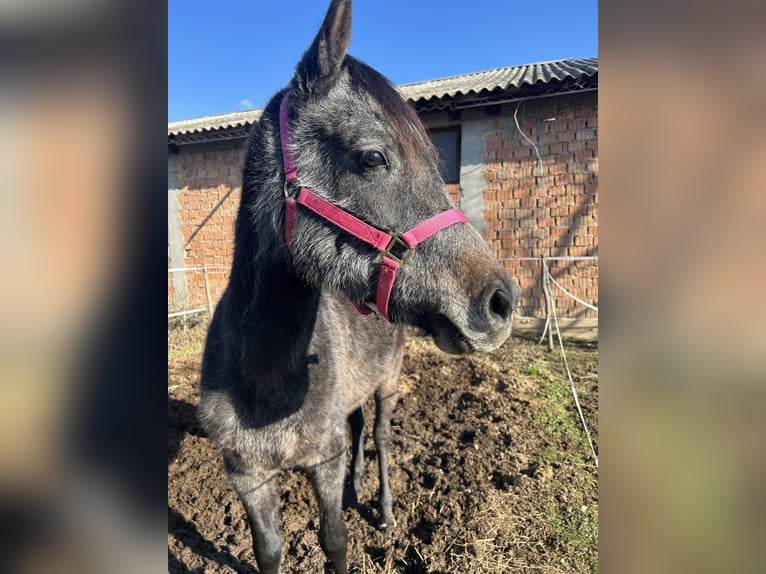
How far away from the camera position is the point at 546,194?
759cm

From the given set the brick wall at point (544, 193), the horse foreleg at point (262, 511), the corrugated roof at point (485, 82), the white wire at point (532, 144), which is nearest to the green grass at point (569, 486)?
the horse foreleg at point (262, 511)

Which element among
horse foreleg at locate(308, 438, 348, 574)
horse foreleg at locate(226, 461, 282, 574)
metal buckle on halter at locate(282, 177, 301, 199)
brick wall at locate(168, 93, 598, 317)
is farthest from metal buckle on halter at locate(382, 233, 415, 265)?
brick wall at locate(168, 93, 598, 317)

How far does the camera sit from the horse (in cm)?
148

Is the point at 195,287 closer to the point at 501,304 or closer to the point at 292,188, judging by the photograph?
the point at 292,188

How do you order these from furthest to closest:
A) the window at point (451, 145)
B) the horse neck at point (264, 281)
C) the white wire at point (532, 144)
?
the window at point (451, 145)
the white wire at point (532, 144)
the horse neck at point (264, 281)

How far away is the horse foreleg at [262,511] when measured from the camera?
7.10ft

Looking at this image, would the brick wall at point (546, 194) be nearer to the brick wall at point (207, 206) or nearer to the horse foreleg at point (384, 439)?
the horse foreleg at point (384, 439)

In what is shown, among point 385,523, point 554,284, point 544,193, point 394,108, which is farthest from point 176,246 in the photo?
point 394,108
